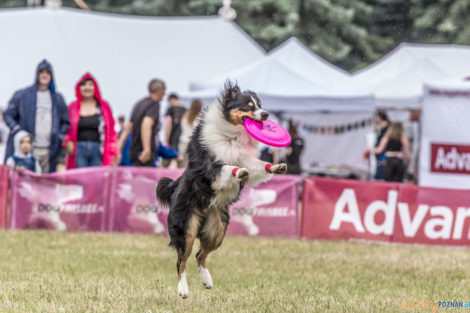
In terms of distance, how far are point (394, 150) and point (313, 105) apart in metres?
2.40

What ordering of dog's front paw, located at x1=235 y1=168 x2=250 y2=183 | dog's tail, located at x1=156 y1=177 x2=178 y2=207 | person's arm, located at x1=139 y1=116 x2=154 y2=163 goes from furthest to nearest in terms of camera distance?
person's arm, located at x1=139 y1=116 x2=154 y2=163
dog's tail, located at x1=156 y1=177 x2=178 y2=207
dog's front paw, located at x1=235 y1=168 x2=250 y2=183

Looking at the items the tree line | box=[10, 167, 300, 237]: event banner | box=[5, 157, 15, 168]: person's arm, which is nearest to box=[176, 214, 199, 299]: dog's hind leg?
box=[10, 167, 300, 237]: event banner

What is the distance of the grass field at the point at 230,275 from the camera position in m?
5.98

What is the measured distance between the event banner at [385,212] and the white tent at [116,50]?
971 cm

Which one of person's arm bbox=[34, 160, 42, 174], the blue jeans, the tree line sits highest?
the tree line

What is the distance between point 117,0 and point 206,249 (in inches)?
1219

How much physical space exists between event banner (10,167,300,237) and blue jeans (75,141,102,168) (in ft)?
0.70

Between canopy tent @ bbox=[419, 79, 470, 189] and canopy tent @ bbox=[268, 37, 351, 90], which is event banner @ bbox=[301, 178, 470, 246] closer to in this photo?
canopy tent @ bbox=[419, 79, 470, 189]

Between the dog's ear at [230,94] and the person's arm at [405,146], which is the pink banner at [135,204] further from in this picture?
the person's arm at [405,146]

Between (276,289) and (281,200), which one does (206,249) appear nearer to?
(276,289)

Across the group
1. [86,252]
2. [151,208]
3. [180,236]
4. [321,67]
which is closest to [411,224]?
[151,208]

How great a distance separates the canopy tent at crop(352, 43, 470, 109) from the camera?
58.7 ft

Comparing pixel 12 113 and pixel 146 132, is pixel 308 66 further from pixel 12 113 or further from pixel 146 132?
pixel 12 113

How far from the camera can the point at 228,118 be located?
19.2 feet
